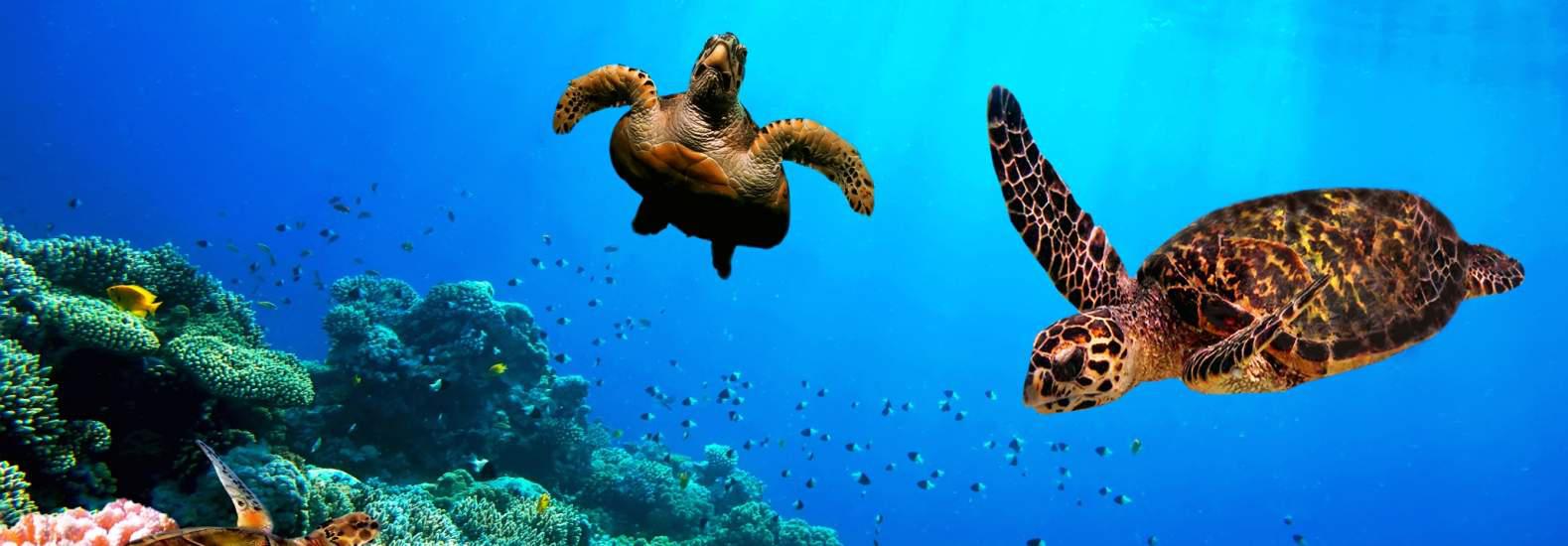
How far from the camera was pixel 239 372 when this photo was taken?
7.12m

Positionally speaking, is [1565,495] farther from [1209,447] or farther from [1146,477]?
[1146,477]

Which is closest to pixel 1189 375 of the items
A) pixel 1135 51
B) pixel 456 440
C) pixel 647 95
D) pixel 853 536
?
pixel 647 95

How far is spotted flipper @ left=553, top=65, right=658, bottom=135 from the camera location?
4.23m

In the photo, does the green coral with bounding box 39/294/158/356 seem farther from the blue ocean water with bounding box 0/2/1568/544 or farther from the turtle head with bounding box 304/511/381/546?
the blue ocean water with bounding box 0/2/1568/544

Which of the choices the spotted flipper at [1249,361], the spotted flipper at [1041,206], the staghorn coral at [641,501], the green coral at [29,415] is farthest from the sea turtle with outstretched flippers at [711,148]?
the staghorn coral at [641,501]

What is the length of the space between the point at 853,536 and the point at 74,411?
54.4 metres

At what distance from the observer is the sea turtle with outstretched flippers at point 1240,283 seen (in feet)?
10.6

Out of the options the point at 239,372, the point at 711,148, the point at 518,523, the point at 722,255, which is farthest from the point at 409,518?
the point at 711,148

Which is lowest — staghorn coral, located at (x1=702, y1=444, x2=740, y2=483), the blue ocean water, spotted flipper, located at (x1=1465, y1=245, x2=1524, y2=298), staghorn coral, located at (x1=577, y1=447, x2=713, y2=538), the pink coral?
the pink coral

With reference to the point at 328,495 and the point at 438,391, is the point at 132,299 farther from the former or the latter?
the point at 438,391

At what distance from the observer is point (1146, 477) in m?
82.5

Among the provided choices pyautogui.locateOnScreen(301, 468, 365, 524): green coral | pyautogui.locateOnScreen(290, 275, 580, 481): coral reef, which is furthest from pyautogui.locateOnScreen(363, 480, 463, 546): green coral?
pyautogui.locateOnScreen(290, 275, 580, 481): coral reef

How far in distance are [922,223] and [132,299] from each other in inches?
2941

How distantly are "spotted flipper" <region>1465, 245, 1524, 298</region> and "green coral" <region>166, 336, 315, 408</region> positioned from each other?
9.30 metres
